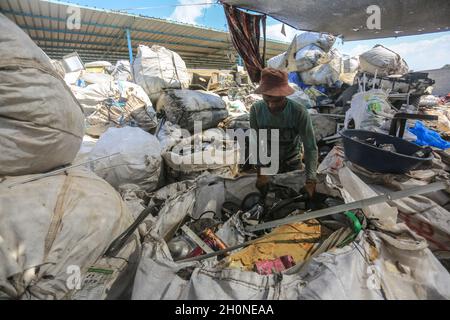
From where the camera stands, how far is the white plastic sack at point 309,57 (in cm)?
516

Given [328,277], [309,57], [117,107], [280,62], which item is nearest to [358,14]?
[309,57]

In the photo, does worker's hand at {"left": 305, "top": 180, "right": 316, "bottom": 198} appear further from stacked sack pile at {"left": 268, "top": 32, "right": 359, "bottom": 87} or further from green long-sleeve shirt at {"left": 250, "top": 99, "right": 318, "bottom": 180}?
stacked sack pile at {"left": 268, "top": 32, "right": 359, "bottom": 87}

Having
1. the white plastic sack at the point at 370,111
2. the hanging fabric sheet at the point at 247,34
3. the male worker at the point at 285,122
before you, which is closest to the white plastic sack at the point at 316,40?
the hanging fabric sheet at the point at 247,34

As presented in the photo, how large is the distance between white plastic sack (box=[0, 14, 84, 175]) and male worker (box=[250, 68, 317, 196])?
1147 mm

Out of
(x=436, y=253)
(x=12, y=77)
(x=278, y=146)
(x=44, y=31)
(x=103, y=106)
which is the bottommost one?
(x=436, y=253)

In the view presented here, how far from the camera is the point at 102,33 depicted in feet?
27.0

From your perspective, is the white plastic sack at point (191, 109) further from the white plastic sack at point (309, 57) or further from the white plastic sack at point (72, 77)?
the white plastic sack at point (309, 57)

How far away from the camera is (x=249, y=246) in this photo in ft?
3.84

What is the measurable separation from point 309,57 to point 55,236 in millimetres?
5414

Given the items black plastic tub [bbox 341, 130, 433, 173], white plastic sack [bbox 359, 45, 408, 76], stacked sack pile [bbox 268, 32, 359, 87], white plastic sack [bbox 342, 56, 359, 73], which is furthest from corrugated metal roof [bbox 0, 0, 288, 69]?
black plastic tub [bbox 341, 130, 433, 173]

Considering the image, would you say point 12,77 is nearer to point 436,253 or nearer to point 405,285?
point 405,285

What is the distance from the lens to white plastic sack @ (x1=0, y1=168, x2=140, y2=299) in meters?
0.82
